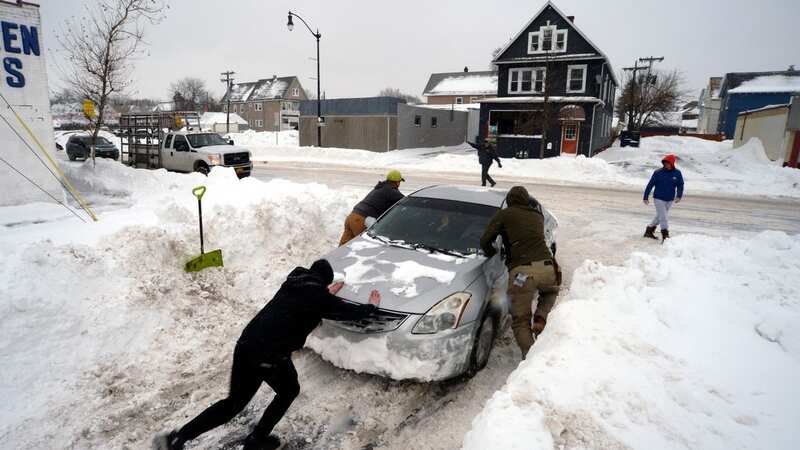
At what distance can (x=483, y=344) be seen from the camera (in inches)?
165

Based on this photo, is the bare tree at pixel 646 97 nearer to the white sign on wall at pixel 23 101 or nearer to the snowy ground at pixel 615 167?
the snowy ground at pixel 615 167

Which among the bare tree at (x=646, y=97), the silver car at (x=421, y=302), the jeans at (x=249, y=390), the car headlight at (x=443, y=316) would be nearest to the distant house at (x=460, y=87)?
the bare tree at (x=646, y=97)

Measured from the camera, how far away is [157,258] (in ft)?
18.8

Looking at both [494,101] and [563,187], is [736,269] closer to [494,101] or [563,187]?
[563,187]

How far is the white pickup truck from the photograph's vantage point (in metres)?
15.7

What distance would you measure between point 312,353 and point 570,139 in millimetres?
28726

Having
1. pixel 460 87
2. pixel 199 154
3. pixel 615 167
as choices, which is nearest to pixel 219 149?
pixel 199 154

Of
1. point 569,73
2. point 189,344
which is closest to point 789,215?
point 189,344

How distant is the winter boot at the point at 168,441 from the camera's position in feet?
10.3

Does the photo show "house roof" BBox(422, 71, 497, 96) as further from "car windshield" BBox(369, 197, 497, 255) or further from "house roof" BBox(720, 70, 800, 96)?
"car windshield" BBox(369, 197, 497, 255)

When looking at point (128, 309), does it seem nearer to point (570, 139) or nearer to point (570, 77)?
point (570, 139)

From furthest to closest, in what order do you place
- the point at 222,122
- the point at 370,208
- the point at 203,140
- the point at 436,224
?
the point at 222,122 < the point at 203,140 < the point at 370,208 < the point at 436,224

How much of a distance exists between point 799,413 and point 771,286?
264 centimetres

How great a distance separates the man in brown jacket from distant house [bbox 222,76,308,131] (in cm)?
6643
